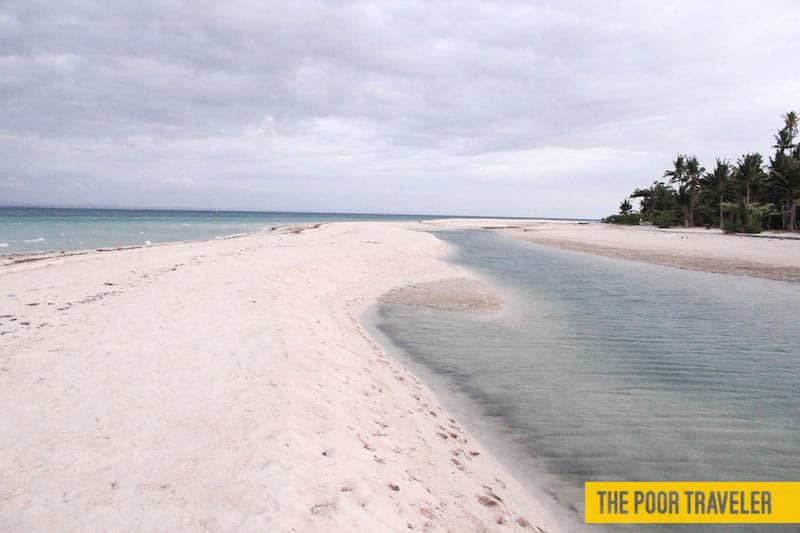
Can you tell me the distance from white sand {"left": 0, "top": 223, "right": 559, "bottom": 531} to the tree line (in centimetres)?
5717

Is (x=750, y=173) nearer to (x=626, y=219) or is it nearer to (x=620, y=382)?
(x=626, y=219)

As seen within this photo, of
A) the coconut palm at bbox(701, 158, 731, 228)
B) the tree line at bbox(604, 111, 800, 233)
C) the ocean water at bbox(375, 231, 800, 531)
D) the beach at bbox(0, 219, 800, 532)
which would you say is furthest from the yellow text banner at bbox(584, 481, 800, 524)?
the coconut palm at bbox(701, 158, 731, 228)

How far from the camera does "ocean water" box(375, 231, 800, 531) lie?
5113 millimetres

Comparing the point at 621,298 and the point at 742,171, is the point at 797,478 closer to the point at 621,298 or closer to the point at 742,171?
the point at 621,298

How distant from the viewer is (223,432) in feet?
14.6

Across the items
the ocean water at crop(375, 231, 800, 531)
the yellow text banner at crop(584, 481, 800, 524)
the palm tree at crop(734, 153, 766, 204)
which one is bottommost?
the yellow text banner at crop(584, 481, 800, 524)

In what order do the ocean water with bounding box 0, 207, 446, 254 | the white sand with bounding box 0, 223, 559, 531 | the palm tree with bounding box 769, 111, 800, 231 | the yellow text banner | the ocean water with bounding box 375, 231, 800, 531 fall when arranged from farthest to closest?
the palm tree with bounding box 769, 111, 800, 231, the ocean water with bounding box 0, 207, 446, 254, the ocean water with bounding box 375, 231, 800, 531, the yellow text banner, the white sand with bounding box 0, 223, 559, 531

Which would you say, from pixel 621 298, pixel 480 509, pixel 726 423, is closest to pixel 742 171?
pixel 621 298

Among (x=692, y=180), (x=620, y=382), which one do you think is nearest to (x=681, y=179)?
(x=692, y=180)

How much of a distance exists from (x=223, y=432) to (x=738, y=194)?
7257 centimetres

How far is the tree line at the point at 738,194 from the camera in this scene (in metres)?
49.0

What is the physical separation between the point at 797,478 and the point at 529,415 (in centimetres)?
304

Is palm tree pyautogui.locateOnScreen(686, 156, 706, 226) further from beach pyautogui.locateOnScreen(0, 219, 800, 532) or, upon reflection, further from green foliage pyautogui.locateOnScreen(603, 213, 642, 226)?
beach pyautogui.locateOnScreen(0, 219, 800, 532)

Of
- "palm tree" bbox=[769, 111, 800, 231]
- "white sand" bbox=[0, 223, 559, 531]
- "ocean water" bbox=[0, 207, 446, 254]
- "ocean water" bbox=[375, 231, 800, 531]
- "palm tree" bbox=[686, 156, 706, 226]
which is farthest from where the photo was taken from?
"palm tree" bbox=[686, 156, 706, 226]
